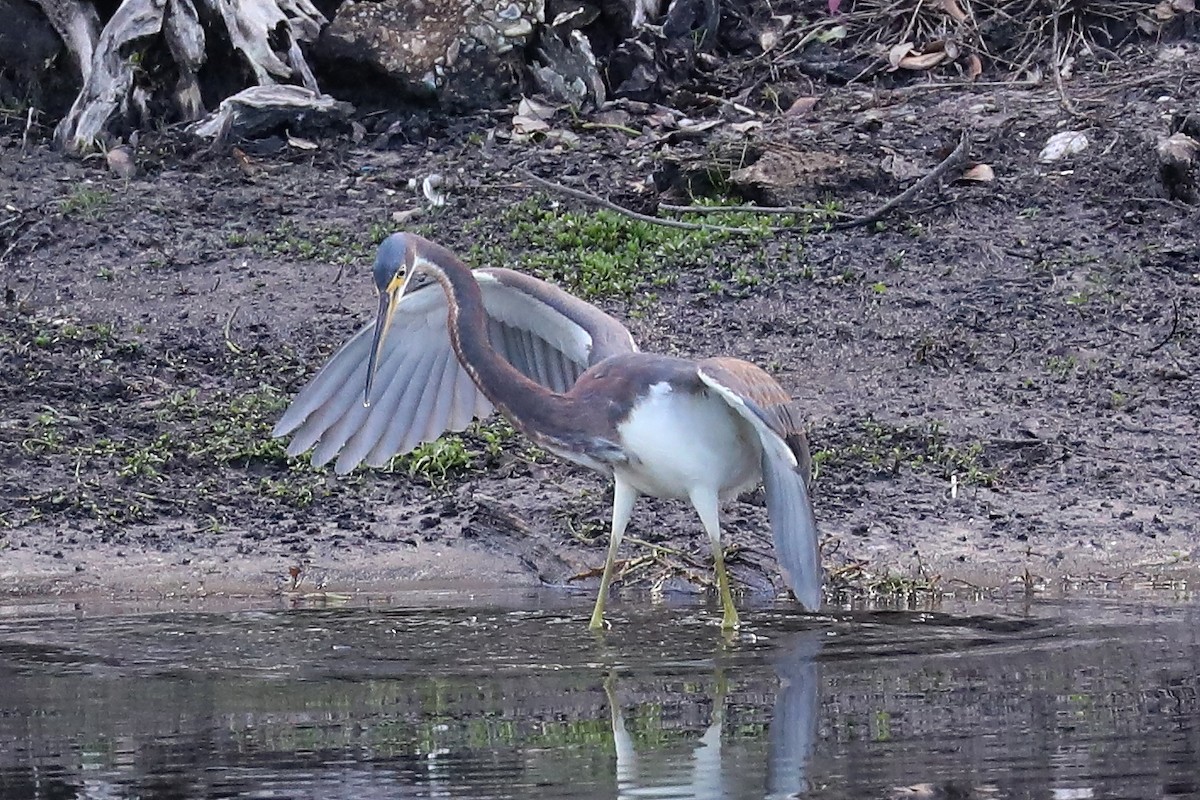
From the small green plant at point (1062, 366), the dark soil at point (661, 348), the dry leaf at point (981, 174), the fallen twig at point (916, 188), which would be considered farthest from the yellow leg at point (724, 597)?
the dry leaf at point (981, 174)

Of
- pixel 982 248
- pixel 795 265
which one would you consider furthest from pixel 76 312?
pixel 982 248

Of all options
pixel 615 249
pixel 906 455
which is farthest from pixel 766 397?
pixel 615 249

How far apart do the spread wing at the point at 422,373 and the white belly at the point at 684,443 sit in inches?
26.8

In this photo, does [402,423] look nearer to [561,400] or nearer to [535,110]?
[561,400]

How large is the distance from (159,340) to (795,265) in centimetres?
282

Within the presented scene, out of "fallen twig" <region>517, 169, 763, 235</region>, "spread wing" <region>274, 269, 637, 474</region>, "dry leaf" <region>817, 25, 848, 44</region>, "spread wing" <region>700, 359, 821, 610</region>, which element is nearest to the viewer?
"spread wing" <region>700, 359, 821, 610</region>

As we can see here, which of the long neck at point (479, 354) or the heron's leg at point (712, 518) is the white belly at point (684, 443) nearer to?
the heron's leg at point (712, 518)

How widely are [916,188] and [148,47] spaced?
4113mm

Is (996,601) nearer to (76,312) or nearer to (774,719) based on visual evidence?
(774,719)

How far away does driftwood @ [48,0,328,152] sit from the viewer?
423 inches

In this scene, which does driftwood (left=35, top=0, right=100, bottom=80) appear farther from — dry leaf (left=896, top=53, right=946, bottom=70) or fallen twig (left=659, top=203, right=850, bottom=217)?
dry leaf (left=896, top=53, right=946, bottom=70)

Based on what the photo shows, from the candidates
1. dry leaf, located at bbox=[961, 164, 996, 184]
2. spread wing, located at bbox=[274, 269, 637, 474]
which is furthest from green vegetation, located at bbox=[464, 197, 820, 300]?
spread wing, located at bbox=[274, 269, 637, 474]

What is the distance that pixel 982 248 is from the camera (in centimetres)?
938

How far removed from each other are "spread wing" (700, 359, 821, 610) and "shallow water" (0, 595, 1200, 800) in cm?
23
